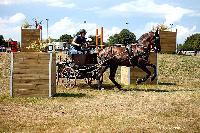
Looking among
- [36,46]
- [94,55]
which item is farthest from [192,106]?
[36,46]

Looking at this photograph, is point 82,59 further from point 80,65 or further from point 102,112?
point 102,112

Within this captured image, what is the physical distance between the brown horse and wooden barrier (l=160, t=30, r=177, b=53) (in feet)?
55.8

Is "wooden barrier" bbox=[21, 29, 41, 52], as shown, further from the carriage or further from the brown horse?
the brown horse

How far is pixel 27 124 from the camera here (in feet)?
29.4

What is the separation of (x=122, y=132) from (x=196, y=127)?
175 cm

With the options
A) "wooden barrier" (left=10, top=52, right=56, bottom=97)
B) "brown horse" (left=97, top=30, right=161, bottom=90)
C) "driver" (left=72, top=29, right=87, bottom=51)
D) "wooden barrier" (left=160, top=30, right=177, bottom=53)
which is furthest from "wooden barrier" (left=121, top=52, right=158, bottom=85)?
"wooden barrier" (left=160, top=30, right=177, bottom=53)

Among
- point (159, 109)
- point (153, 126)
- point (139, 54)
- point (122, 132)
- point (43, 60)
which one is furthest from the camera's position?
point (139, 54)

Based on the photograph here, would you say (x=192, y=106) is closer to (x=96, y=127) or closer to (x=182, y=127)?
(x=182, y=127)

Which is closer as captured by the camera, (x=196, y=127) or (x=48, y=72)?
(x=196, y=127)

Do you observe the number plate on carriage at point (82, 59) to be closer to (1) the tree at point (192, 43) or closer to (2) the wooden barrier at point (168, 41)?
(2) the wooden barrier at point (168, 41)

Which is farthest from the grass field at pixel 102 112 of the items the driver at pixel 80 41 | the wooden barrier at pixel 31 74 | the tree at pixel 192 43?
the tree at pixel 192 43

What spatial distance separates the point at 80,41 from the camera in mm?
16922

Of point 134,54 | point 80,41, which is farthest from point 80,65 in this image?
point 134,54

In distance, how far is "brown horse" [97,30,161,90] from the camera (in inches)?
642
